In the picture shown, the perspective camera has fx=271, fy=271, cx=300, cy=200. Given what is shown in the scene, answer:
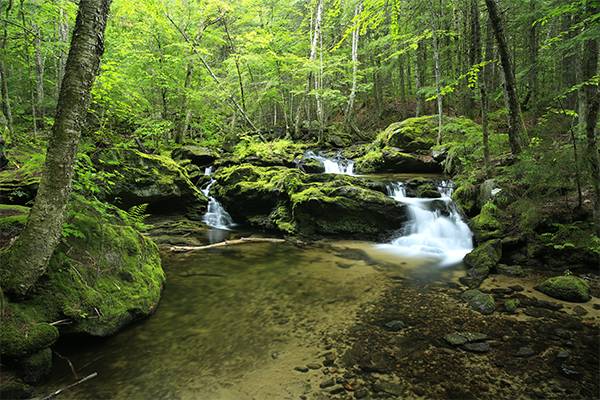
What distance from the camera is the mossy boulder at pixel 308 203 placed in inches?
348

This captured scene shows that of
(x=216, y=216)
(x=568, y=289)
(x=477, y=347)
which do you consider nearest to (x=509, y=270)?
(x=568, y=289)

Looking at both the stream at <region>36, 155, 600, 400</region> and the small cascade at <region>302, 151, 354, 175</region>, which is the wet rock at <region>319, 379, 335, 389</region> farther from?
the small cascade at <region>302, 151, 354, 175</region>

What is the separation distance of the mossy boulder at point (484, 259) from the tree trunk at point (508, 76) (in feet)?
9.65

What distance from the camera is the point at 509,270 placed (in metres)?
5.52

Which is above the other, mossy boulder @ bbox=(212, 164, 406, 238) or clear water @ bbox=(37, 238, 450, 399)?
mossy boulder @ bbox=(212, 164, 406, 238)

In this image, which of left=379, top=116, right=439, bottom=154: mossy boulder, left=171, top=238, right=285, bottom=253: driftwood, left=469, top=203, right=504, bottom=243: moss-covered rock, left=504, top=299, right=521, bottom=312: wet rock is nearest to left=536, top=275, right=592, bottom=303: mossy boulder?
left=504, top=299, right=521, bottom=312: wet rock

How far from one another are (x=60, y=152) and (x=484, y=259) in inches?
295

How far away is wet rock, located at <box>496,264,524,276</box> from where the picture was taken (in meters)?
5.40

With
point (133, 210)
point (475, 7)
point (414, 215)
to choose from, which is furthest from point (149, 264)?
point (475, 7)

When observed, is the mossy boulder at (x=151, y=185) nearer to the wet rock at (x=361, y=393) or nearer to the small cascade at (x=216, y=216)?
the small cascade at (x=216, y=216)

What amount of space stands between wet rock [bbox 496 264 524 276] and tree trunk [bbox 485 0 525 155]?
3.42 meters

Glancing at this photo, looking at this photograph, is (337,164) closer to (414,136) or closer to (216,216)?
(414,136)

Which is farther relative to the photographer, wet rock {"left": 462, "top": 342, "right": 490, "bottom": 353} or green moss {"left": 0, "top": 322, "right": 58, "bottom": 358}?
wet rock {"left": 462, "top": 342, "right": 490, "bottom": 353}

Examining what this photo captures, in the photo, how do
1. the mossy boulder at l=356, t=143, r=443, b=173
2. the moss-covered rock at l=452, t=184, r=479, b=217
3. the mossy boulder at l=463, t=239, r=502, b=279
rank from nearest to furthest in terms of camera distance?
the mossy boulder at l=463, t=239, r=502, b=279
the moss-covered rock at l=452, t=184, r=479, b=217
the mossy boulder at l=356, t=143, r=443, b=173
